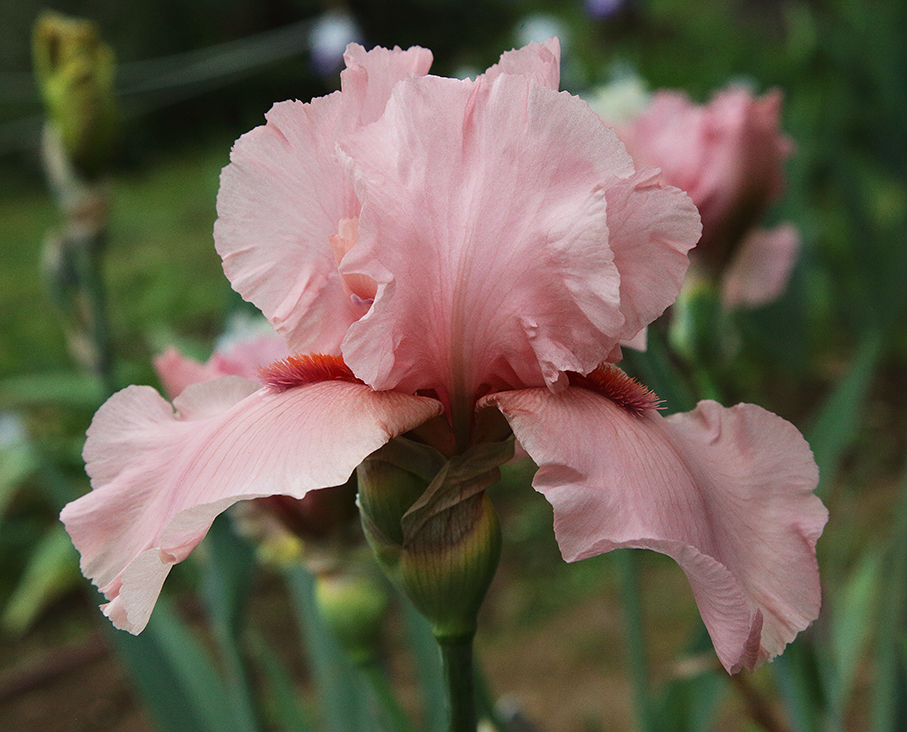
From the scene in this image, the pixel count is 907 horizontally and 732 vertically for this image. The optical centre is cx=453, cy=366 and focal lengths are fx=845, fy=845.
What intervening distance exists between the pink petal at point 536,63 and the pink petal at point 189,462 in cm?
16

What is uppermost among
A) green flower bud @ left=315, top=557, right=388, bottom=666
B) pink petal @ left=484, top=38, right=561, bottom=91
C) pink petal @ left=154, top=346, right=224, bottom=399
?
pink petal @ left=484, top=38, right=561, bottom=91

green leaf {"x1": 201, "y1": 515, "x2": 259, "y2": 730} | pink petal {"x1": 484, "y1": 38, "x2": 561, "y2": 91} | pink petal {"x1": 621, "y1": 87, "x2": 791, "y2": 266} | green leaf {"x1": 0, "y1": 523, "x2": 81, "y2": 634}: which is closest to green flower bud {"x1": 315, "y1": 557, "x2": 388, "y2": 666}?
green leaf {"x1": 201, "y1": 515, "x2": 259, "y2": 730}

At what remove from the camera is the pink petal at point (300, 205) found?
388mm

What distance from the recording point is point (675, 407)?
0.77 m

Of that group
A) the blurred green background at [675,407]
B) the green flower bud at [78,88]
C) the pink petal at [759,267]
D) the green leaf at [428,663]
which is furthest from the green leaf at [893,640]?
the green flower bud at [78,88]

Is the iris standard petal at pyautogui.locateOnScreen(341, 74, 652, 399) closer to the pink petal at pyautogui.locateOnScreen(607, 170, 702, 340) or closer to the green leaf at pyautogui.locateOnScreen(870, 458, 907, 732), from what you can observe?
the pink petal at pyautogui.locateOnScreen(607, 170, 702, 340)

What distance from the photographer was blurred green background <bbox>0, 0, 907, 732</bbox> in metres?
0.89

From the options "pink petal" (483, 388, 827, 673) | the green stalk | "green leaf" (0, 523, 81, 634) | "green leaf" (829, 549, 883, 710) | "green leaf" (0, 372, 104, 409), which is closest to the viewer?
"pink petal" (483, 388, 827, 673)

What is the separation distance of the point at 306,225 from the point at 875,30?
2209 mm

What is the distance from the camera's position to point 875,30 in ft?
6.98

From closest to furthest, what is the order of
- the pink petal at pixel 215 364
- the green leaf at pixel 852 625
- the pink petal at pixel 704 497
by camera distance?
the pink petal at pixel 704 497, the pink petal at pixel 215 364, the green leaf at pixel 852 625

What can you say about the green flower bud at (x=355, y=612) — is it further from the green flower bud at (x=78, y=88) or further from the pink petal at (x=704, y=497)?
the green flower bud at (x=78, y=88)

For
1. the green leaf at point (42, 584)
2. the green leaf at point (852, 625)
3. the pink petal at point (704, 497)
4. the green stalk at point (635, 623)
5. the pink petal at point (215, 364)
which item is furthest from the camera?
the green leaf at point (42, 584)

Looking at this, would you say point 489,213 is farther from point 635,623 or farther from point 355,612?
point 635,623
